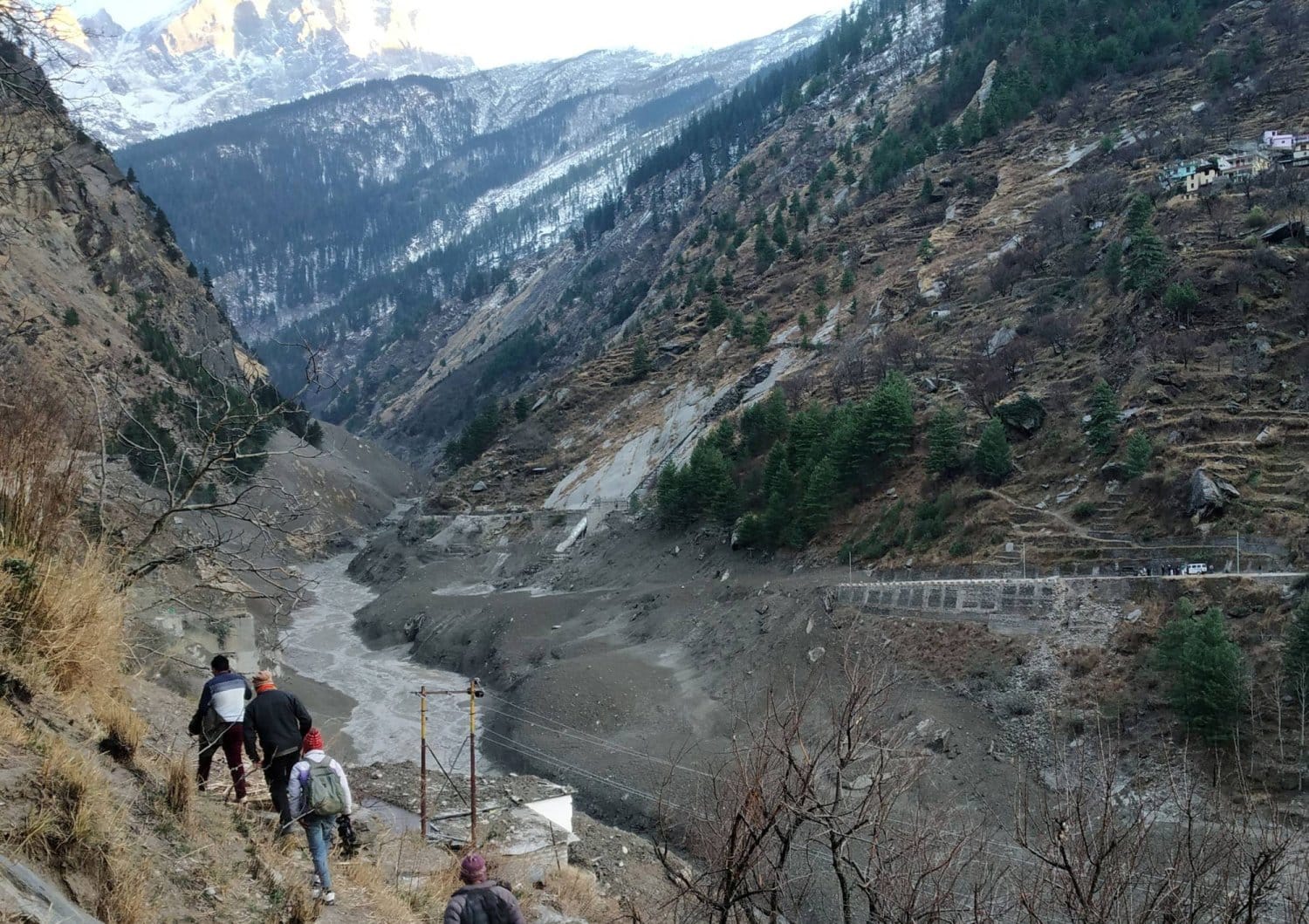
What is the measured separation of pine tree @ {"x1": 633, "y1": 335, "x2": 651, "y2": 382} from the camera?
7250 centimetres

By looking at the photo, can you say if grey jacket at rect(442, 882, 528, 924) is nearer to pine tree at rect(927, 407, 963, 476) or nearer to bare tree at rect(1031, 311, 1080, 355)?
pine tree at rect(927, 407, 963, 476)

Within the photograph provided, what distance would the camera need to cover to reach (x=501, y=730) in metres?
33.1

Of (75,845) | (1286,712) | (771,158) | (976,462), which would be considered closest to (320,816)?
(75,845)

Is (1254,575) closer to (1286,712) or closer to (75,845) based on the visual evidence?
(1286,712)

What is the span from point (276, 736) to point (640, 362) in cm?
6586

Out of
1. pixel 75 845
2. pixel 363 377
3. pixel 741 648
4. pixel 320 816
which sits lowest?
pixel 363 377

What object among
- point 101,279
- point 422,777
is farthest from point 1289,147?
point 101,279

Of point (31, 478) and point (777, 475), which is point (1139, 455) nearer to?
point (777, 475)

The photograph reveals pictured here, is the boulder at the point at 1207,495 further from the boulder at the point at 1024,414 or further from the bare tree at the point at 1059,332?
the bare tree at the point at 1059,332

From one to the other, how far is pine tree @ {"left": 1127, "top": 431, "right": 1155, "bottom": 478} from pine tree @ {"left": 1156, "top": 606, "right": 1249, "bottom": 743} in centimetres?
957

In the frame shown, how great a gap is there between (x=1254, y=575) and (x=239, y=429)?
987 inches

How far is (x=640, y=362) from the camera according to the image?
72500mm

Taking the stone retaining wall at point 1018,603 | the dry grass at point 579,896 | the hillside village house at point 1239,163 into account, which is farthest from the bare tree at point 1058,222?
the dry grass at point 579,896

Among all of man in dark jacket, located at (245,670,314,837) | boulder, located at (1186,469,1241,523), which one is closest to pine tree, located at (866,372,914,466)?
boulder, located at (1186,469,1241,523)
